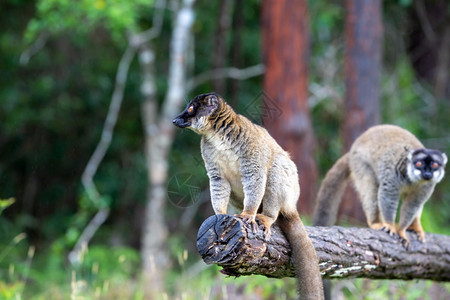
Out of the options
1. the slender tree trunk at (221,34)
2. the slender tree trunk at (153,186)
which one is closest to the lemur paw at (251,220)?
the slender tree trunk at (153,186)

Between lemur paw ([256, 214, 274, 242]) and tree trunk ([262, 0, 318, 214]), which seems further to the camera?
tree trunk ([262, 0, 318, 214])

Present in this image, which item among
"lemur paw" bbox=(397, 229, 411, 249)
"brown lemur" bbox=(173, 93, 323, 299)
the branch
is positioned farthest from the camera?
the branch

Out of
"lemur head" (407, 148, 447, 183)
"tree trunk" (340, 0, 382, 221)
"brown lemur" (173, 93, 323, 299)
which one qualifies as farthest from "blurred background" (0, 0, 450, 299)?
"brown lemur" (173, 93, 323, 299)

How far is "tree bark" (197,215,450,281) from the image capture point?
4016mm

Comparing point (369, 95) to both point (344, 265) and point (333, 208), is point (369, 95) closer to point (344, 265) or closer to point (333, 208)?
point (333, 208)

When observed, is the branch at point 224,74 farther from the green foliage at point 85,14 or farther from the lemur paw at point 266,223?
the lemur paw at point 266,223

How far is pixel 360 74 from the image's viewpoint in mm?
10109

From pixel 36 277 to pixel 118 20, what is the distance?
453cm

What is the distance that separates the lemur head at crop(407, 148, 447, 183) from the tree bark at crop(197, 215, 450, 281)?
22.8 inches

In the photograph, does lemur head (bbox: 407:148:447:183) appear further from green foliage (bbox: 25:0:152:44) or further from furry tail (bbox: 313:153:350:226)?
green foliage (bbox: 25:0:152:44)

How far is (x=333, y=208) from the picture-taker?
620 centimetres

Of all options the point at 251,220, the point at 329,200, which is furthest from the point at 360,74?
the point at 251,220

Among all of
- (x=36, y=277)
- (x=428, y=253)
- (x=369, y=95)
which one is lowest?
(x=36, y=277)

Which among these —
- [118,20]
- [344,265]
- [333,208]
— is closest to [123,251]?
[118,20]
